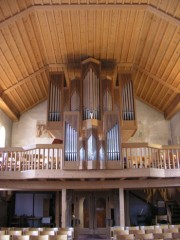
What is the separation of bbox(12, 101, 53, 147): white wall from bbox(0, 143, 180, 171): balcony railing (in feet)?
21.0

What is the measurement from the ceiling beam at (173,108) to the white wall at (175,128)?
0.29 metres

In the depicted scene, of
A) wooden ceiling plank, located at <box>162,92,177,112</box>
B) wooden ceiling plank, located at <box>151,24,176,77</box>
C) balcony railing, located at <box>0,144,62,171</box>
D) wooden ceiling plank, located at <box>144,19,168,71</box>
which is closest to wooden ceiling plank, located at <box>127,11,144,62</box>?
wooden ceiling plank, located at <box>144,19,168,71</box>

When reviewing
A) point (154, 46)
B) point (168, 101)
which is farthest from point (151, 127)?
point (154, 46)

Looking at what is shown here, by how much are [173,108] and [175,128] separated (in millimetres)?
1570

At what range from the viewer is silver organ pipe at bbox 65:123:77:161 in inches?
512

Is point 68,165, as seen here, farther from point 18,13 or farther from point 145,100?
point 145,100

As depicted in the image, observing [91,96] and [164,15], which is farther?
[91,96]

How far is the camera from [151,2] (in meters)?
12.7

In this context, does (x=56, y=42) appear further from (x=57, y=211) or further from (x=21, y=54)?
(x=57, y=211)

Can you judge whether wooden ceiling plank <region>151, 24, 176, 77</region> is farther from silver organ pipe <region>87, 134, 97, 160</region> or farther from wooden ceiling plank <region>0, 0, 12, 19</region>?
wooden ceiling plank <region>0, 0, 12, 19</region>

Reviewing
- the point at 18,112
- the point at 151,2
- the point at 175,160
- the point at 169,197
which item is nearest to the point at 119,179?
the point at 175,160

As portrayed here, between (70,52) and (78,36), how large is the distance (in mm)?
1382

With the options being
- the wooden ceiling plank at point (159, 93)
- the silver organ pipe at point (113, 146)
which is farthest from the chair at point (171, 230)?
the wooden ceiling plank at point (159, 93)

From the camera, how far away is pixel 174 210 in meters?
18.4
